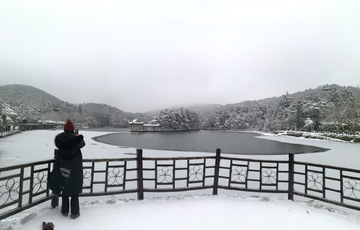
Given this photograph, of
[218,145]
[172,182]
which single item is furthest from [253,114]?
[172,182]

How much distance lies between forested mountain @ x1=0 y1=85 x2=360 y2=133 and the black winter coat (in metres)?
18.0

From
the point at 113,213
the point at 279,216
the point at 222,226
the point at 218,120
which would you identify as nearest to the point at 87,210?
the point at 113,213

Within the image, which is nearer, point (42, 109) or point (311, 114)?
point (311, 114)

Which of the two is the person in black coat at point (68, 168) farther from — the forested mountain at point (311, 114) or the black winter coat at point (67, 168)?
the forested mountain at point (311, 114)

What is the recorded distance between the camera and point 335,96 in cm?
4197

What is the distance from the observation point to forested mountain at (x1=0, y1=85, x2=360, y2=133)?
104 ft

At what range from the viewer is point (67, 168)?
2.80m

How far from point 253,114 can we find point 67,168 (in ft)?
270

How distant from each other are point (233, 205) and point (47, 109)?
91039 mm

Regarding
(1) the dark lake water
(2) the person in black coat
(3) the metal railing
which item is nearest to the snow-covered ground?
(3) the metal railing

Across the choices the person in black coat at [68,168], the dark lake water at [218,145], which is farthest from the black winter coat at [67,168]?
the dark lake water at [218,145]

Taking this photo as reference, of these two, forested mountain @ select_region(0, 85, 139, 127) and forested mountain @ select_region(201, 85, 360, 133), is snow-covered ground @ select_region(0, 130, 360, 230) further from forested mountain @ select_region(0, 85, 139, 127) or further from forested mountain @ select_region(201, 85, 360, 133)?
forested mountain @ select_region(0, 85, 139, 127)

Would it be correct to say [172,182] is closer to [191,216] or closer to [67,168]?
[191,216]

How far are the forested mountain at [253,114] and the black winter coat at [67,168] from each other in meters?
18.0
